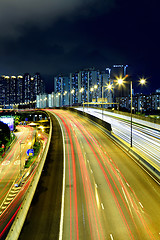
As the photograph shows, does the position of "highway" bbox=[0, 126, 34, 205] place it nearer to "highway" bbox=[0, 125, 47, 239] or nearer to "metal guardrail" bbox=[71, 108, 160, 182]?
"highway" bbox=[0, 125, 47, 239]

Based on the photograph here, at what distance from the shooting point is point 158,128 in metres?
43.6

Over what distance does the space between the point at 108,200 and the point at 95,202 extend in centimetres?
116

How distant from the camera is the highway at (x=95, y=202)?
38.9ft

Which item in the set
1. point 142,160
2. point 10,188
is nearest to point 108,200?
point 142,160

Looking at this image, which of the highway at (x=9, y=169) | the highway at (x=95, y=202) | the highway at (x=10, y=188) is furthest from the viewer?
the highway at (x=9, y=169)

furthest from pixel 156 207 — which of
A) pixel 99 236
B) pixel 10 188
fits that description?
pixel 10 188

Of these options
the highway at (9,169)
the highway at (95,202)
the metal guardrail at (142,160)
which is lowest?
the highway at (9,169)

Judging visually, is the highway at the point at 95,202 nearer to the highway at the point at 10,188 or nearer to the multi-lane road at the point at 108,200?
the multi-lane road at the point at 108,200

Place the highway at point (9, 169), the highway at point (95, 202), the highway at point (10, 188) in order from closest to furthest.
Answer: the highway at point (95, 202) < the highway at point (10, 188) < the highway at point (9, 169)

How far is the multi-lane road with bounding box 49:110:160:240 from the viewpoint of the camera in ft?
38.9

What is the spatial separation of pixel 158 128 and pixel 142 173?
2598 cm

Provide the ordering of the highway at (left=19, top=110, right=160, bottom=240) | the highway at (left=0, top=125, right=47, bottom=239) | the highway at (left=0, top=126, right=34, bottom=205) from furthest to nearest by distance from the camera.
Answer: the highway at (left=0, top=126, right=34, bottom=205)
the highway at (left=0, top=125, right=47, bottom=239)
the highway at (left=19, top=110, right=160, bottom=240)

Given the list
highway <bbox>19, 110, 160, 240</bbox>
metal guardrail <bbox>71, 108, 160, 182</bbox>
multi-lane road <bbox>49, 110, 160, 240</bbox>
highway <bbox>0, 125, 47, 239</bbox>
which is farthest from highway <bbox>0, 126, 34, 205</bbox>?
metal guardrail <bbox>71, 108, 160, 182</bbox>

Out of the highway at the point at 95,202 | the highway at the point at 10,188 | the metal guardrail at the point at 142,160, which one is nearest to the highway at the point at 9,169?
the highway at the point at 10,188
